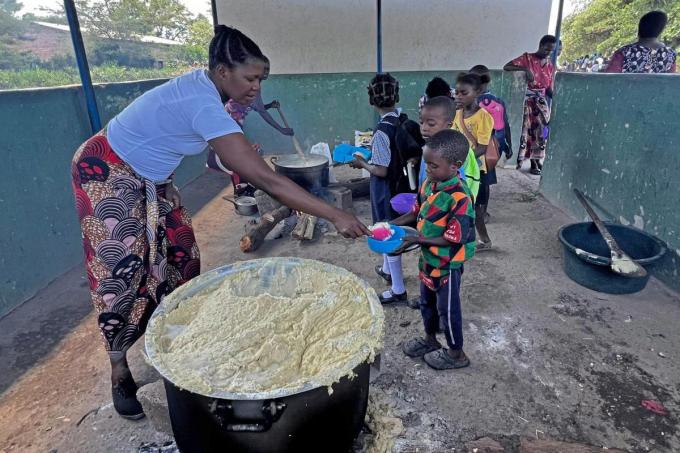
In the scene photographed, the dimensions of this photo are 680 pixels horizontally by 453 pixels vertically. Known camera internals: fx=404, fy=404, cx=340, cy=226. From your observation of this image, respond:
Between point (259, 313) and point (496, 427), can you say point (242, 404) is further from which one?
point (496, 427)

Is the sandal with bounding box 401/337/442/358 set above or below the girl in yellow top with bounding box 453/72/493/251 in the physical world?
below

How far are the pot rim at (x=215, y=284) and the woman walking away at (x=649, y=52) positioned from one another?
14.3ft

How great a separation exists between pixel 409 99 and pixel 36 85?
5618mm

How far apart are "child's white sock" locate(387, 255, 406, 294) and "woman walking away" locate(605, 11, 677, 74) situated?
3.46 meters

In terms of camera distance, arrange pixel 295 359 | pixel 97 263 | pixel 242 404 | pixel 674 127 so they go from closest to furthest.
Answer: pixel 242 404, pixel 295 359, pixel 97 263, pixel 674 127

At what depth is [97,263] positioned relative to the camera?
188 cm

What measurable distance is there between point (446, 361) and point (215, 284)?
56.9 inches

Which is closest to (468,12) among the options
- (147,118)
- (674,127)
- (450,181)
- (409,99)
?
(409,99)

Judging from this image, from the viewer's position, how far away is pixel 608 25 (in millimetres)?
16391

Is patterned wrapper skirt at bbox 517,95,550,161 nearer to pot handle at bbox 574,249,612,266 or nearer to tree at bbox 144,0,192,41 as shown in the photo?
pot handle at bbox 574,249,612,266

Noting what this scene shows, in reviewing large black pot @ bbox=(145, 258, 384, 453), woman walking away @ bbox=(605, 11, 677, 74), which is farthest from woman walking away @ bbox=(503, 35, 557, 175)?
large black pot @ bbox=(145, 258, 384, 453)

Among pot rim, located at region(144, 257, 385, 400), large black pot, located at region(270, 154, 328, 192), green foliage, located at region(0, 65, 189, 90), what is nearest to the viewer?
pot rim, located at region(144, 257, 385, 400)

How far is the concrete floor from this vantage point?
2016mm

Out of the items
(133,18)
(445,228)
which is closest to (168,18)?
(133,18)
